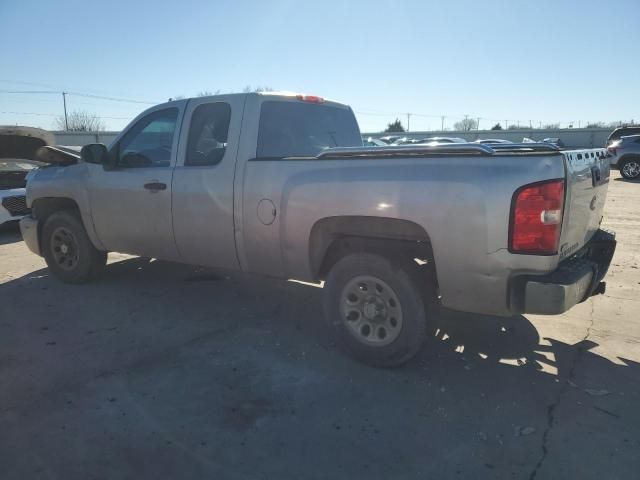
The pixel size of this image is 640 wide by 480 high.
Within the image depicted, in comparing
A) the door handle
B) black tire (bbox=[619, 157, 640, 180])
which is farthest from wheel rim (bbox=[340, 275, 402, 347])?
black tire (bbox=[619, 157, 640, 180])

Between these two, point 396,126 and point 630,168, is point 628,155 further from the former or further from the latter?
point 396,126

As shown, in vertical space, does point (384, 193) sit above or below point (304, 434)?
above

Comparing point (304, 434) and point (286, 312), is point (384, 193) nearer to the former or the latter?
point (304, 434)

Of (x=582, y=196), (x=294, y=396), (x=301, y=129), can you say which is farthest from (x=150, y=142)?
(x=582, y=196)

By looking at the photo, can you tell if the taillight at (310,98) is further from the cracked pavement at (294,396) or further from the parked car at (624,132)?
the parked car at (624,132)

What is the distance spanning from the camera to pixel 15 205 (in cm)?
901

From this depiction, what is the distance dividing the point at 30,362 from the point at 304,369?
2132 millimetres

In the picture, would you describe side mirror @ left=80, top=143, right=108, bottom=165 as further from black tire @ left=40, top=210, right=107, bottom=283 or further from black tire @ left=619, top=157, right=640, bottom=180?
black tire @ left=619, top=157, right=640, bottom=180

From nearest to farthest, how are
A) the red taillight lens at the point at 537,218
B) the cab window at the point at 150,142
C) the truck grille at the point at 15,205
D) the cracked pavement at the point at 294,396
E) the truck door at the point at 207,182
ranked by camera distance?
1. the cracked pavement at the point at 294,396
2. the red taillight lens at the point at 537,218
3. the truck door at the point at 207,182
4. the cab window at the point at 150,142
5. the truck grille at the point at 15,205

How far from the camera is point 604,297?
17.1 feet

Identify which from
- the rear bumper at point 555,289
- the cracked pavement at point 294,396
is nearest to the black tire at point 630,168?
the cracked pavement at point 294,396

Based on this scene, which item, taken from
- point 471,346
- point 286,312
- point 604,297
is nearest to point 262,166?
point 286,312

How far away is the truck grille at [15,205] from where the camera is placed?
8844 millimetres

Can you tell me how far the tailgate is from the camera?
301cm
